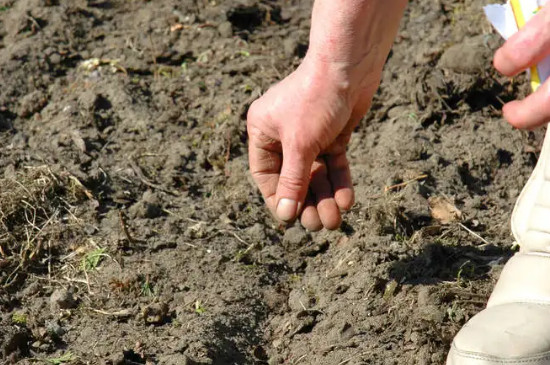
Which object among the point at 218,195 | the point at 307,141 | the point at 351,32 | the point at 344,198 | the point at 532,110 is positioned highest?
the point at 532,110

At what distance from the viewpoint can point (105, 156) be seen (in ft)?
10.9

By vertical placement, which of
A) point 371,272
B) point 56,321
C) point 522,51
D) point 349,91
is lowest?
point 56,321

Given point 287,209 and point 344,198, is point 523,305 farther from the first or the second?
point 287,209

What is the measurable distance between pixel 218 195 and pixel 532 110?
1.70 m

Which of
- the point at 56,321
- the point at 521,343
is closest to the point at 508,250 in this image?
the point at 521,343

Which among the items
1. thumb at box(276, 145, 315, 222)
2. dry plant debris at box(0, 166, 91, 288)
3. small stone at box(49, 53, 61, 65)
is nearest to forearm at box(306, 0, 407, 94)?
thumb at box(276, 145, 315, 222)

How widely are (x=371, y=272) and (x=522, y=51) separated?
1.18 metres

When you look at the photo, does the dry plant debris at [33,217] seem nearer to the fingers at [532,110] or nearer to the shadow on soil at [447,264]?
the shadow on soil at [447,264]

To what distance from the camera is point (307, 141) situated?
2.45m

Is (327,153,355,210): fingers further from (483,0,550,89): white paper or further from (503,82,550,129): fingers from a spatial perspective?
(503,82,550,129): fingers

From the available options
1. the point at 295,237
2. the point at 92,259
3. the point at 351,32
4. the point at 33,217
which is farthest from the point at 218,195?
the point at 351,32

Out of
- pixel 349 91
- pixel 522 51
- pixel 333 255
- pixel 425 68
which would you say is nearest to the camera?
pixel 522 51

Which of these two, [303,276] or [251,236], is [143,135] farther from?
[303,276]

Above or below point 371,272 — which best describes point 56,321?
below
